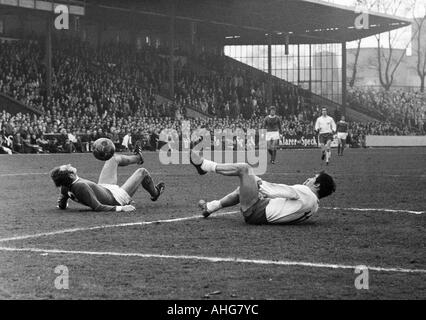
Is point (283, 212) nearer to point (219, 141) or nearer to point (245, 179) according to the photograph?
point (245, 179)

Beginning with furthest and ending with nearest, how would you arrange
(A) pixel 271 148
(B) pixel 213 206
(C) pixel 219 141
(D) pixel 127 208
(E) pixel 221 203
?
(C) pixel 219 141
(A) pixel 271 148
(D) pixel 127 208
(B) pixel 213 206
(E) pixel 221 203

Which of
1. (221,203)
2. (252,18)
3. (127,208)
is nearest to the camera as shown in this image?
(221,203)

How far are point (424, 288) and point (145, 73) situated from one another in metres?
49.3

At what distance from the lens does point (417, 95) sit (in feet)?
261

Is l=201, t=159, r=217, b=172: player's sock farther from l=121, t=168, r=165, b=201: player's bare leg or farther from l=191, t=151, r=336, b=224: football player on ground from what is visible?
l=121, t=168, r=165, b=201: player's bare leg

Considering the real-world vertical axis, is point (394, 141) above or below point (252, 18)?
below

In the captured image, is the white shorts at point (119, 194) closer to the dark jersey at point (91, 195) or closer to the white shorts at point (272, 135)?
the dark jersey at point (91, 195)

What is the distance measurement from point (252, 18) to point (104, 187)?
52.1 meters

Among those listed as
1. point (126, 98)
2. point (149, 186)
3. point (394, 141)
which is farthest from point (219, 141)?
point (149, 186)

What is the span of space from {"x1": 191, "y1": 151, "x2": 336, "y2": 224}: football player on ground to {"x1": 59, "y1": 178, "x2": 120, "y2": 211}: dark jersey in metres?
1.75

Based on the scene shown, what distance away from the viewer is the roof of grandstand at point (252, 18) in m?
55.6

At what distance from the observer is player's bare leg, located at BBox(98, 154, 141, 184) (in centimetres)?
1159

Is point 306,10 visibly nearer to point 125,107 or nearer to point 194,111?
point 194,111

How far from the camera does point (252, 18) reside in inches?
2451
